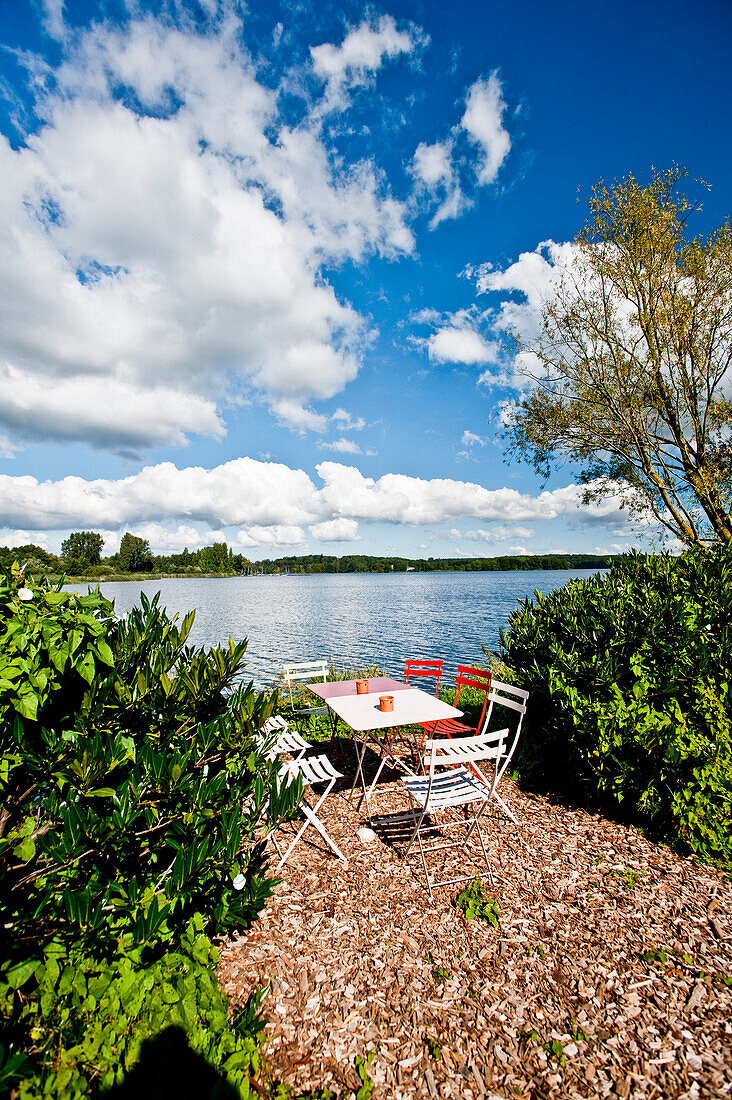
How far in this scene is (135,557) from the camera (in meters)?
66.0

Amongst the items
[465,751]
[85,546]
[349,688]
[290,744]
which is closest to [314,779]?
[290,744]

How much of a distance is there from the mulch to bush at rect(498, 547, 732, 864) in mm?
447

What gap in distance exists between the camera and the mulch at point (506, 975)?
2.29 m

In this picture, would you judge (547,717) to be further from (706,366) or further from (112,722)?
(706,366)

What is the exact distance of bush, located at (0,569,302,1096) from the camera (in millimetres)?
2168

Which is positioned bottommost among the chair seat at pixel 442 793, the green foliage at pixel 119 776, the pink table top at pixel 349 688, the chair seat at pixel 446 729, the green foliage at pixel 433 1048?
the green foliage at pixel 433 1048

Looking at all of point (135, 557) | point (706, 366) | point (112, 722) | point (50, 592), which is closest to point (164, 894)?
point (112, 722)

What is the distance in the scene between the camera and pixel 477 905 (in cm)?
348

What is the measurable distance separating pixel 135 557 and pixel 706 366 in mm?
68498

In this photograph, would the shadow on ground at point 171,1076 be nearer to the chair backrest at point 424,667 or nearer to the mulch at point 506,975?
the mulch at point 506,975

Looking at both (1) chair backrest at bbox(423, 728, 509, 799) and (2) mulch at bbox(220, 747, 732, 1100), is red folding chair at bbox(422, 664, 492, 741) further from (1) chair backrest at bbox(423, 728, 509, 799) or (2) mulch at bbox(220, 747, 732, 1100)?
(2) mulch at bbox(220, 747, 732, 1100)

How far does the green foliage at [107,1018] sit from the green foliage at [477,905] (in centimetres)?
163

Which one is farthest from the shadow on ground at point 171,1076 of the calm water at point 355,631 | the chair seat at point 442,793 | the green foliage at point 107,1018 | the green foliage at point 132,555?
the green foliage at point 132,555

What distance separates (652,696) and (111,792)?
4463mm
